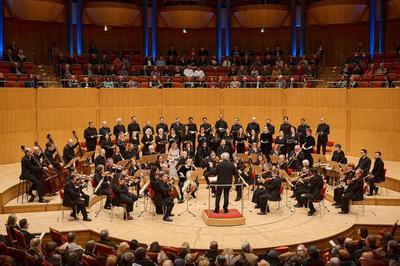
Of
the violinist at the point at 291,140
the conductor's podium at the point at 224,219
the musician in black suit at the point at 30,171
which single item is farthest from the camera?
the violinist at the point at 291,140

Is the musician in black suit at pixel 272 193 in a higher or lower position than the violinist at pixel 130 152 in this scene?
lower

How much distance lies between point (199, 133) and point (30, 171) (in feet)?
21.4

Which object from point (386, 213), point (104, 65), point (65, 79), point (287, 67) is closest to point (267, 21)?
point (287, 67)

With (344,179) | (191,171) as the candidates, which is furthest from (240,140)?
(191,171)

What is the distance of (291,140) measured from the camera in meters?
17.0

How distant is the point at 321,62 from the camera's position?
2442 cm

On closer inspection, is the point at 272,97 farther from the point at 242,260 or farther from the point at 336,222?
the point at 242,260

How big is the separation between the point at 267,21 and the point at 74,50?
9053mm

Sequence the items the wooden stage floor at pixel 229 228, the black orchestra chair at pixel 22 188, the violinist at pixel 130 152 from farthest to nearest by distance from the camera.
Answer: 1. the violinist at pixel 130 152
2. the black orchestra chair at pixel 22 188
3. the wooden stage floor at pixel 229 228

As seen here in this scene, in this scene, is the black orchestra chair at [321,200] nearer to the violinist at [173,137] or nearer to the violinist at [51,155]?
the violinist at [173,137]

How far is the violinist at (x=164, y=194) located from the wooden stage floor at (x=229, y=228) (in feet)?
0.83

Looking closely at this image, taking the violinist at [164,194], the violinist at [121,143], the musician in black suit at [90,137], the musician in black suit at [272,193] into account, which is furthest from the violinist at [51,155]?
the musician in black suit at [272,193]

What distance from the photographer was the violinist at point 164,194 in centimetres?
1274

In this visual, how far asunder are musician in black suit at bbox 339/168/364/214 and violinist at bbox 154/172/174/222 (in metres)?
4.22
